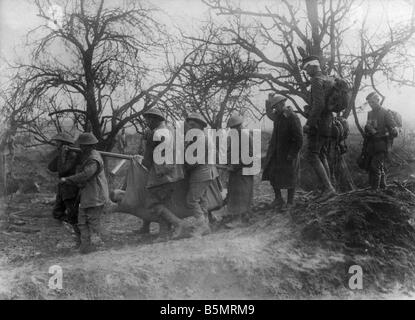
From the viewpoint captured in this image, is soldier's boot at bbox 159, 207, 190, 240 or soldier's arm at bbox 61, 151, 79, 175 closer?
soldier's arm at bbox 61, 151, 79, 175

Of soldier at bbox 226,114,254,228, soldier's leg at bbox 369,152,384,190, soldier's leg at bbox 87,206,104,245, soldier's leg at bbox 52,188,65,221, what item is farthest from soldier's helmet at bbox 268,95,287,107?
soldier's leg at bbox 52,188,65,221

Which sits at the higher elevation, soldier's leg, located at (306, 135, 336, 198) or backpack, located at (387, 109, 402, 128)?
backpack, located at (387, 109, 402, 128)

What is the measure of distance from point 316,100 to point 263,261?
2484 mm

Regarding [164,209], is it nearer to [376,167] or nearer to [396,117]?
[376,167]

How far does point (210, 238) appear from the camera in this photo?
5.76 meters

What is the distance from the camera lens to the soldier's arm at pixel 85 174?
5.53 meters

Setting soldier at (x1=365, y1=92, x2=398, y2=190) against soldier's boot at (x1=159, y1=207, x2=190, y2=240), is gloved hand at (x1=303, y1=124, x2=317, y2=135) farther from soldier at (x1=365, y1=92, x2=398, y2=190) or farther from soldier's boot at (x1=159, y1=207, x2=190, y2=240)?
soldier's boot at (x1=159, y1=207, x2=190, y2=240)

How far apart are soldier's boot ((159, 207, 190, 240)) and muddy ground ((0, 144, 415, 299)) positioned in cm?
21

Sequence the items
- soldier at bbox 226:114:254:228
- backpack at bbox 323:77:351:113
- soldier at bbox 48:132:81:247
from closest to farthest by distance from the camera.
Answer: soldier at bbox 48:132:81:247 → backpack at bbox 323:77:351:113 → soldier at bbox 226:114:254:228

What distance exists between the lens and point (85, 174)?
18.2 ft

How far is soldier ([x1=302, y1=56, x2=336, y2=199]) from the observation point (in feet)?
21.0

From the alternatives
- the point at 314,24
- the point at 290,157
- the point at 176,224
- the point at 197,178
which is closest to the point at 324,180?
the point at 290,157

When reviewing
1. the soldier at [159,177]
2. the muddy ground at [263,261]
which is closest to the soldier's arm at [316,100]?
the muddy ground at [263,261]
